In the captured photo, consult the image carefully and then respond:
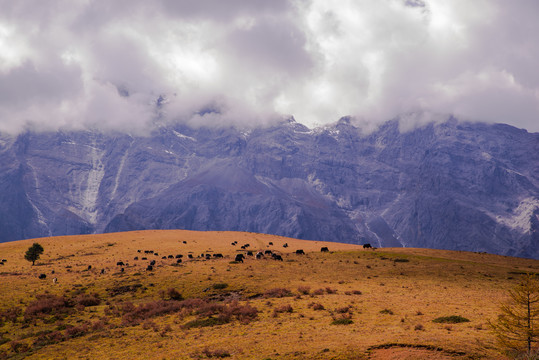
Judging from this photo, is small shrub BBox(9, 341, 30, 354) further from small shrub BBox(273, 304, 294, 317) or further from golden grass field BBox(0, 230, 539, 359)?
small shrub BBox(273, 304, 294, 317)

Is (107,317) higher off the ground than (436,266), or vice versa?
(436,266)

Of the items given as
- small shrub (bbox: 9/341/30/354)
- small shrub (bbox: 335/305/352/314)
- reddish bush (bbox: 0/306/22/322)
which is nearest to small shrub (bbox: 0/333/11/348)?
small shrub (bbox: 9/341/30/354)

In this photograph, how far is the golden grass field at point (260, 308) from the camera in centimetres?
2988

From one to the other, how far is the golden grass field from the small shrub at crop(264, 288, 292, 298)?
14 centimetres

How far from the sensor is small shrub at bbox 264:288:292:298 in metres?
48.8

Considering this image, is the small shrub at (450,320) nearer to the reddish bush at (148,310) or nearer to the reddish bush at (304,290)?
the reddish bush at (304,290)

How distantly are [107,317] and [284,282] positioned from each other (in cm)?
2303

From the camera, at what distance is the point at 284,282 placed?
55.7 m

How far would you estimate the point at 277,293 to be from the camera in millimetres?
49250

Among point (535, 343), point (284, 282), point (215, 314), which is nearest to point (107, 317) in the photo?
point (215, 314)

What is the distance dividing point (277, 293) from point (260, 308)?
22.7ft

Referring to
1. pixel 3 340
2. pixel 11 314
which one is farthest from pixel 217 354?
pixel 11 314

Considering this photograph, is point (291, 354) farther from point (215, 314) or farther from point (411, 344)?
point (215, 314)

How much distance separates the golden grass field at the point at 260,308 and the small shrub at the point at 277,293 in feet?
0.45
